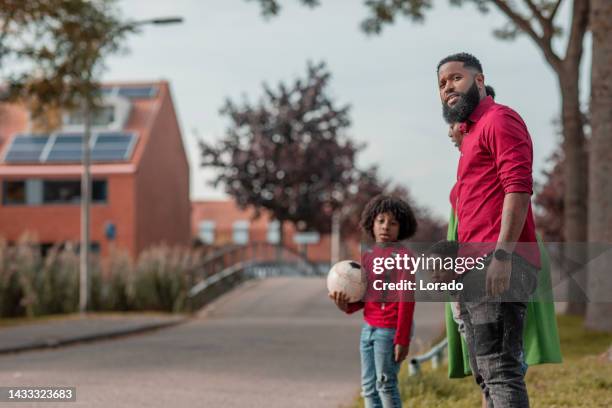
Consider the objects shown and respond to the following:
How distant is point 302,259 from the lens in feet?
120

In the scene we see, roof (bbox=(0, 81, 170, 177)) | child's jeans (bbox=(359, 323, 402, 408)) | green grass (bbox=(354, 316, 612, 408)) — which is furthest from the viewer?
roof (bbox=(0, 81, 170, 177))

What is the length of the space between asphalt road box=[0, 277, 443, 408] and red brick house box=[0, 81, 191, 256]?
2095 centimetres

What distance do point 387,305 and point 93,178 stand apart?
34164 mm

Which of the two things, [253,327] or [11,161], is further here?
[11,161]

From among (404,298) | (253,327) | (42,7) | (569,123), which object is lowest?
(253,327)

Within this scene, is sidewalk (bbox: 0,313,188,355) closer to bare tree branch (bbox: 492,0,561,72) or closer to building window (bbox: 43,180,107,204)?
bare tree branch (bbox: 492,0,561,72)

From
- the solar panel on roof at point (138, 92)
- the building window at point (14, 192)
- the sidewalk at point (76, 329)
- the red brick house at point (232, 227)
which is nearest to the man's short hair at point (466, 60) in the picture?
the sidewalk at point (76, 329)

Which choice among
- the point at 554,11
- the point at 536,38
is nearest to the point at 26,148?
the point at 554,11

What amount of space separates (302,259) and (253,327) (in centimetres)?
2117

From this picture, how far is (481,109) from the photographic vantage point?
12.2 feet

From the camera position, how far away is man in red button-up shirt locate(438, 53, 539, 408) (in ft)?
11.3

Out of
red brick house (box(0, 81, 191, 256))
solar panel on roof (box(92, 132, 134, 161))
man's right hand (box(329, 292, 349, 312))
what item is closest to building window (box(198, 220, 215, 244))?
red brick house (box(0, 81, 191, 256))

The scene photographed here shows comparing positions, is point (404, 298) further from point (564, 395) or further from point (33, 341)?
point (33, 341)

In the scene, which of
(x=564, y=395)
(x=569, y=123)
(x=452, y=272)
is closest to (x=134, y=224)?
(x=569, y=123)
